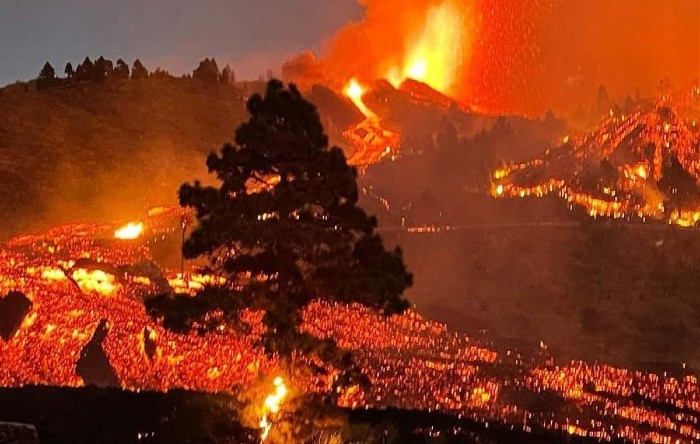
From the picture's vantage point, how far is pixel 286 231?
15805 millimetres

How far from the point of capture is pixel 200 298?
51.2 ft

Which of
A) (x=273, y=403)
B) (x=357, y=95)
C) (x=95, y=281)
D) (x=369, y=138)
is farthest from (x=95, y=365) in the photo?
(x=357, y=95)

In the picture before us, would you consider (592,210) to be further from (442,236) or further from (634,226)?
(442,236)

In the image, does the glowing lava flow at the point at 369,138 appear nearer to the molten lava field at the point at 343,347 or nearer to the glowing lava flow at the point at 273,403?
the molten lava field at the point at 343,347

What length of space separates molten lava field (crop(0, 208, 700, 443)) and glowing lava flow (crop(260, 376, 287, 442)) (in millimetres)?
13137

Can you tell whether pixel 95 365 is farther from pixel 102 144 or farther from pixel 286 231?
pixel 102 144

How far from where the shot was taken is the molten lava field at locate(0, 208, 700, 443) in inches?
1320

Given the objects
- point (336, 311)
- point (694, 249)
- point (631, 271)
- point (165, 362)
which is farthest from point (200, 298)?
point (694, 249)

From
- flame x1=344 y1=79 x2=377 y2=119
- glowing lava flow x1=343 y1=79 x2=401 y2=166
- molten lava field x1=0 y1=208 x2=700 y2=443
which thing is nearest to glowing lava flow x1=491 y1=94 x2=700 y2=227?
glowing lava flow x1=343 y1=79 x2=401 y2=166

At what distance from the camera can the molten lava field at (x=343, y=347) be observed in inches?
1320

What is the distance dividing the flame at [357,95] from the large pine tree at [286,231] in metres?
153

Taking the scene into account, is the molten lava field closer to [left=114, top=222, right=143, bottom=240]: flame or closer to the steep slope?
[left=114, top=222, right=143, bottom=240]: flame

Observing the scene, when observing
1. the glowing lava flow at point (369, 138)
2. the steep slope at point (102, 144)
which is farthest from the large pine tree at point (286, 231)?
the glowing lava flow at point (369, 138)

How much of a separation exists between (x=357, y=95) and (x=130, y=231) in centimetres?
13928
